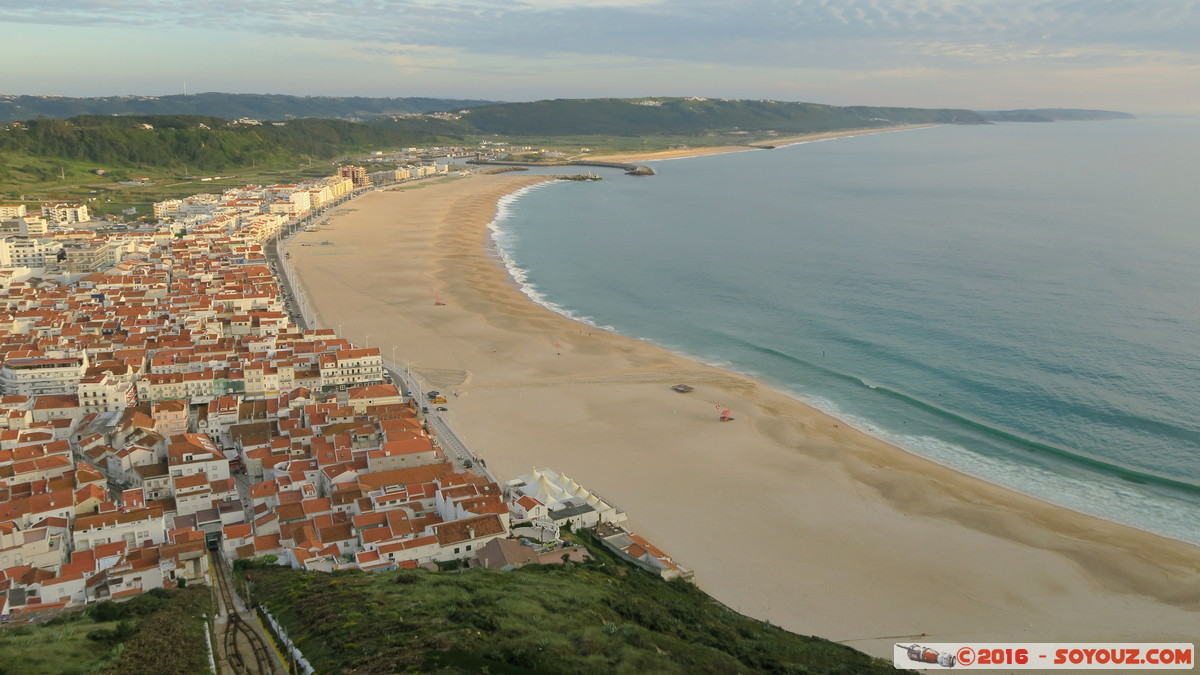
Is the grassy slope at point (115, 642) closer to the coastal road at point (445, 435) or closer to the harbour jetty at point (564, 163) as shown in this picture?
the coastal road at point (445, 435)

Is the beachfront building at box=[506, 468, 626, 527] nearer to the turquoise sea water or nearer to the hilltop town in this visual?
the hilltop town

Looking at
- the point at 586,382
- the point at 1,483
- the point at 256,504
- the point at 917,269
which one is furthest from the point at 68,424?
the point at 917,269

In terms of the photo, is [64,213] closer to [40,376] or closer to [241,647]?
[40,376]

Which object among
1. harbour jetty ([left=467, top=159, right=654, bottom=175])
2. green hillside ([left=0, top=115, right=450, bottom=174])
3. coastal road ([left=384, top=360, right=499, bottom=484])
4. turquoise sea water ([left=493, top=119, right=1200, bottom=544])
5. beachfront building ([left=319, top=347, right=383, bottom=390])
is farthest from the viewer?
harbour jetty ([left=467, top=159, right=654, bottom=175])

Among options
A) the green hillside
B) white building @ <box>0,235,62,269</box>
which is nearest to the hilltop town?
white building @ <box>0,235,62,269</box>

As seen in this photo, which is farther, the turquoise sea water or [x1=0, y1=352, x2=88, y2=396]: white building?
[x1=0, y1=352, x2=88, y2=396]: white building

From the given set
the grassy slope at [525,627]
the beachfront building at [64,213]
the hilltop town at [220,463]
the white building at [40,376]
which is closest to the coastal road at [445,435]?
the hilltop town at [220,463]
